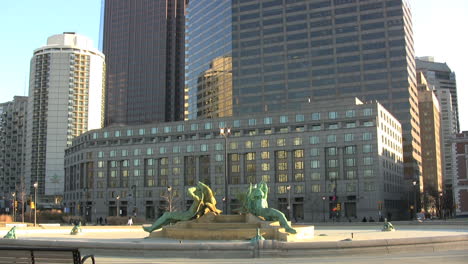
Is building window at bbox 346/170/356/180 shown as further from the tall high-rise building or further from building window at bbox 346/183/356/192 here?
the tall high-rise building

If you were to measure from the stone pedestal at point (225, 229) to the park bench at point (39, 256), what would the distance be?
19.7m

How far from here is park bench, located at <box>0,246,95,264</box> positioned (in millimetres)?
12545

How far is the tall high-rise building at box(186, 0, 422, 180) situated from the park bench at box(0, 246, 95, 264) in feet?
446

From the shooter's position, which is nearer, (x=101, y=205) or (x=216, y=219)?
(x=216, y=219)

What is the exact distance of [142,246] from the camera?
2583 cm

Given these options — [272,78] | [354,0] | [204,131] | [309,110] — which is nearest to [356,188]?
[309,110]

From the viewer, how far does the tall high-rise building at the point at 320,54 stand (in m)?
143

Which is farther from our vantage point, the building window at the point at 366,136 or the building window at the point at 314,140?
the building window at the point at 314,140

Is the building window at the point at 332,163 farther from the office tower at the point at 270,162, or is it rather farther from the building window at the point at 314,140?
the building window at the point at 314,140

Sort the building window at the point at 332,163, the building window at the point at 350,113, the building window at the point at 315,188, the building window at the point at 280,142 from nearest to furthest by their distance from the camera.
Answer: the building window at the point at 350,113, the building window at the point at 332,163, the building window at the point at 315,188, the building window at the point at 280,142

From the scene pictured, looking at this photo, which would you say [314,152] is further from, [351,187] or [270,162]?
[351,187]

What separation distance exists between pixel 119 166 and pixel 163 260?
383ft

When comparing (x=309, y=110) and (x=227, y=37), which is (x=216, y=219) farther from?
(x=227, y=37)

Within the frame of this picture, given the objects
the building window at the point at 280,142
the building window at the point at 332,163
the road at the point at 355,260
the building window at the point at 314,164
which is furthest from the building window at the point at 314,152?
the road at the point at 355,260
